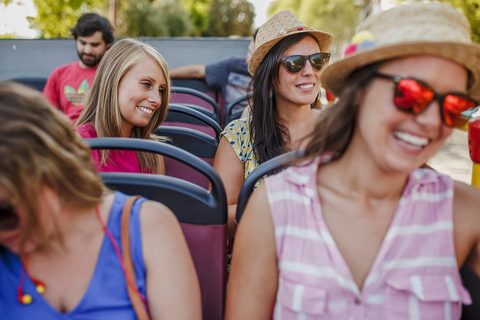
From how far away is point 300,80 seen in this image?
226 cm

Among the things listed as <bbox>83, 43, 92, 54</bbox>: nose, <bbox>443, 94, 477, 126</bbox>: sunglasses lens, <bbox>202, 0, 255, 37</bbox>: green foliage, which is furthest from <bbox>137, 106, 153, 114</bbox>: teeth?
<bbox>202, 0, 255, 37</bbox>: green foliage

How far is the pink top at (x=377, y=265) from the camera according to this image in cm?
115

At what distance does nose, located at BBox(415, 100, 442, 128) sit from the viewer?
107cm

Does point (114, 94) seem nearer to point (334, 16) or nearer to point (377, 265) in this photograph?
point (377, 265)

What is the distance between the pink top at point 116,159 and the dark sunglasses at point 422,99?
4.51 ft


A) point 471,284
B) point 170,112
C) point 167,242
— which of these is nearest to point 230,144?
point 170,112

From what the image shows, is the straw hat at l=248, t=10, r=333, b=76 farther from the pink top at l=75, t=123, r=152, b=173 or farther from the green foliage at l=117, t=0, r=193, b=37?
the green foliage at l=117, t=0, r=193, b=37

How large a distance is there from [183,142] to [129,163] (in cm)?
32

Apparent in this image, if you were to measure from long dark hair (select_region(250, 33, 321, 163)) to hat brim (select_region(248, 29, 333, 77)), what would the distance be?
0.02 meters

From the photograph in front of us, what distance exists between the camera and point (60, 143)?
108cm

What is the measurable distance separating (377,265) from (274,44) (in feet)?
4.69

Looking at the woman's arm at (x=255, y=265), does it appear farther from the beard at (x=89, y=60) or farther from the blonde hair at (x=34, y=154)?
the beard at (x=89, y=60)

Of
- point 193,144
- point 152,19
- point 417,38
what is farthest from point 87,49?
point 152,19

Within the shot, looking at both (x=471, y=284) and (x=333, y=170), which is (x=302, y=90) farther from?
(x=471, y=284)
